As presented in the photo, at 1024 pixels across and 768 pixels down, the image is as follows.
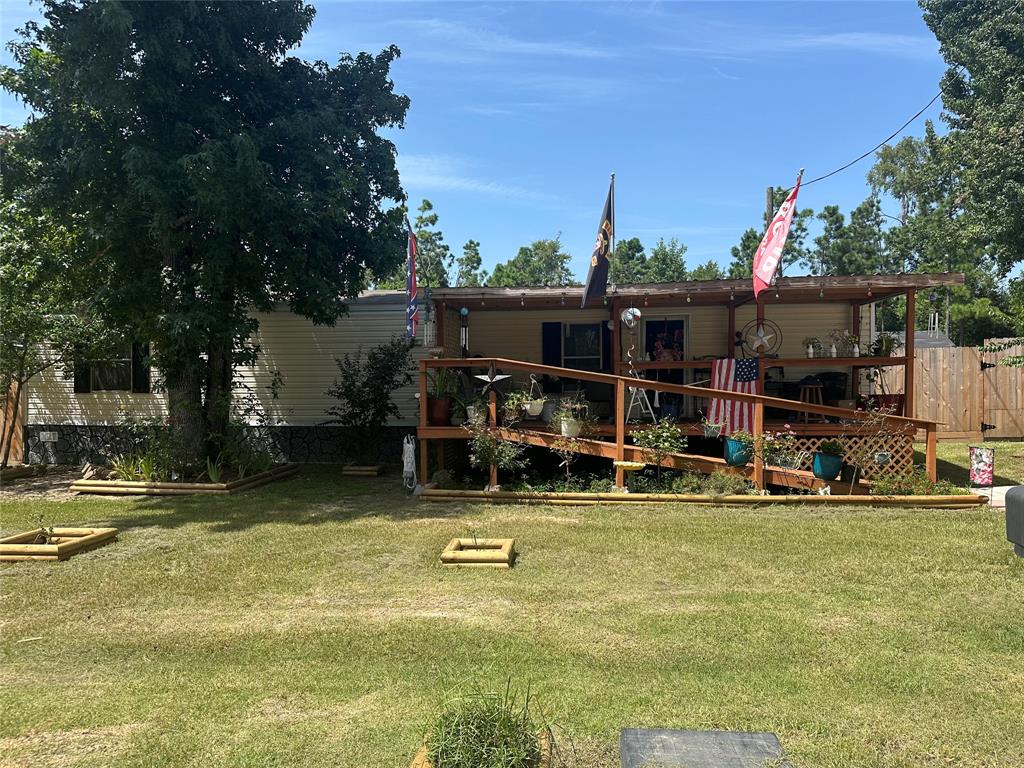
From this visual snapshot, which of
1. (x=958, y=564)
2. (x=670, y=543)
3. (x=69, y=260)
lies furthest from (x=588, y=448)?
(x=69, y=260)

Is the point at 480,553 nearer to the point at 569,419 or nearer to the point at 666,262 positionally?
the point at 569,419

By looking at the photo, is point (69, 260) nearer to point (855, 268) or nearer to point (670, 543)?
point (670, 543)

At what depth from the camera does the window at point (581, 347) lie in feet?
39.1

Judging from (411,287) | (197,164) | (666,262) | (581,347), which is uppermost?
(666,262)

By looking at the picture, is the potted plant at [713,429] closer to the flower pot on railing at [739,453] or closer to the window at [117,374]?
the flower pot on railing at [739,453]

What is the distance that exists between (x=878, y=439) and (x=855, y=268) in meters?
35.6

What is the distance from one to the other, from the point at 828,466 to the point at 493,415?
13.7 feet

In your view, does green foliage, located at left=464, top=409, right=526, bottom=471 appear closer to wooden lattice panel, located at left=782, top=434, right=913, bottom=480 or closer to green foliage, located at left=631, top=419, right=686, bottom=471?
green foliage, located at left=631, top=419, right=686, bottom=471

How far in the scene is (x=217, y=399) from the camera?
32.0 feet

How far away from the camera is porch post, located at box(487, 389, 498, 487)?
834 cm

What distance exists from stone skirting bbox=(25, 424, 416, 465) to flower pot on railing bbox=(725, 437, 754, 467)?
5.58m

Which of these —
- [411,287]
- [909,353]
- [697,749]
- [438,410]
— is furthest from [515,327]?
[697,749]

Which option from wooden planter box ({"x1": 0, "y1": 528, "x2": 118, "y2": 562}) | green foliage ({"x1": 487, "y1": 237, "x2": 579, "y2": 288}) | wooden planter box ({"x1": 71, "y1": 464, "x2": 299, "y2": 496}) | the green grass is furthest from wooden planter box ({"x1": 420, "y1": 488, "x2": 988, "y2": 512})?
green foliage ({"x1": 487, "y1": 237, "x2": 579, "y2": 288})

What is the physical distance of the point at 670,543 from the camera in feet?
19.4
